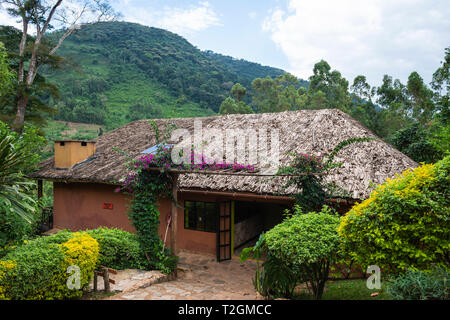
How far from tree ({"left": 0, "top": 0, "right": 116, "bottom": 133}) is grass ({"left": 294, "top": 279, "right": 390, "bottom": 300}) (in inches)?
657

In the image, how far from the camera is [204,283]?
24.3 ft

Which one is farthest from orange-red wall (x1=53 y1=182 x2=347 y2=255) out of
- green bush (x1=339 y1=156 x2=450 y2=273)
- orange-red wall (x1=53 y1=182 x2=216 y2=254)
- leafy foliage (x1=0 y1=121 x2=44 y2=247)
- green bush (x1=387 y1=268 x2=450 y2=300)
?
green bush (x1=387 y1=268 x2=450 y2=300)

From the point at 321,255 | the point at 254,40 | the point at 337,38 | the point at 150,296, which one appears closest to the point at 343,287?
the point at 321,255

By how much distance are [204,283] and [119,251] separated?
220 centimetres

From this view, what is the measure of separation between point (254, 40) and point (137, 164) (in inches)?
647

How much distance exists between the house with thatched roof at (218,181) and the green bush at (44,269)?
2.39 metres

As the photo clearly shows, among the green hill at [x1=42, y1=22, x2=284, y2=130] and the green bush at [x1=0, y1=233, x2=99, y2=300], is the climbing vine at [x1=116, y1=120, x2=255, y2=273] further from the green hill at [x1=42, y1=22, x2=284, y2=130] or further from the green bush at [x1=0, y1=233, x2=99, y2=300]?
the green hill at [x1=42, y1=22, x2=284, y2=130]

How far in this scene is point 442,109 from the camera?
1102cm

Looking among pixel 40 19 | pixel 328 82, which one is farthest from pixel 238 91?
pixel 40 19

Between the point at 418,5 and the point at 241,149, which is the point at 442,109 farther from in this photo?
the point at 241,149

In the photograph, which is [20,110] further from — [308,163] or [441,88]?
[441,88]

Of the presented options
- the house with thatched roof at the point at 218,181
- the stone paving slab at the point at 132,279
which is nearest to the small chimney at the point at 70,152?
the house with thatched roof at the point at 218,181

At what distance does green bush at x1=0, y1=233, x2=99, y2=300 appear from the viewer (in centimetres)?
460

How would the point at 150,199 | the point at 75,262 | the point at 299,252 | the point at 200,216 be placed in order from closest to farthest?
the point at 299,252 → the point at 75,262 → the point at 150,199 → the point at 200,216
